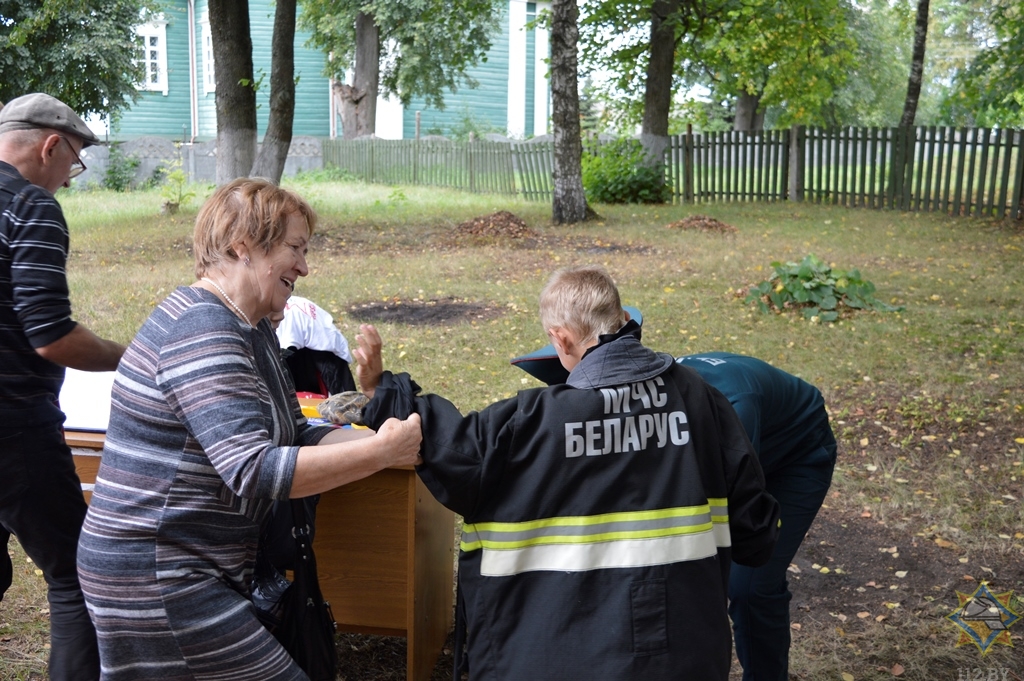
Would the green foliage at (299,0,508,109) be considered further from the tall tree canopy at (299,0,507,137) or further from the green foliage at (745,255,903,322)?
the green foliage at (745,255,903,322)

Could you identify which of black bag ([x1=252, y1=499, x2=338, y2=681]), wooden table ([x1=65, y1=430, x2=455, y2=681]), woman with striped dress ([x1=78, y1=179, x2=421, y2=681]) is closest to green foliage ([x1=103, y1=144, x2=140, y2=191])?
wooden table ([x1=65, y1=430, x2=455, y2=681])

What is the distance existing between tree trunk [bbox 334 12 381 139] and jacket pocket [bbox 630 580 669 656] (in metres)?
29.0

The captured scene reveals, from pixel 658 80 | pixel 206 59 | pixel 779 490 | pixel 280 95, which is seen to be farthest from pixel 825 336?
pixel 206 59

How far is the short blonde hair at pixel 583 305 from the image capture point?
223cm

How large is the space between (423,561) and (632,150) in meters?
16.6

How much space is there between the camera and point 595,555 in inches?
82.7

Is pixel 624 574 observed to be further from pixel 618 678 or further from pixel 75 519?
pixel 75 519

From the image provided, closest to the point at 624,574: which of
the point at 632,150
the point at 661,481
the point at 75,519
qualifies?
the point at 661,481

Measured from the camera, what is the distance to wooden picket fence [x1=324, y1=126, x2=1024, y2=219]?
52.3 feet

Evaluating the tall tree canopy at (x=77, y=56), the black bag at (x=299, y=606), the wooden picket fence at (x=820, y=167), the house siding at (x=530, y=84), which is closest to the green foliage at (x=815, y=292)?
the black bag at (x=299, y=606)

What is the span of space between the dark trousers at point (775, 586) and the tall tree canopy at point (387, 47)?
85.9 feet

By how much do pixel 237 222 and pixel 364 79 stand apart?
28.8 m

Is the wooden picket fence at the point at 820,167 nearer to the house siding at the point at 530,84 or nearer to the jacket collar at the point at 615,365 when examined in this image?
the house siding at the point at 530,84

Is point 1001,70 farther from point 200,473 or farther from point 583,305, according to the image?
point 200,473
